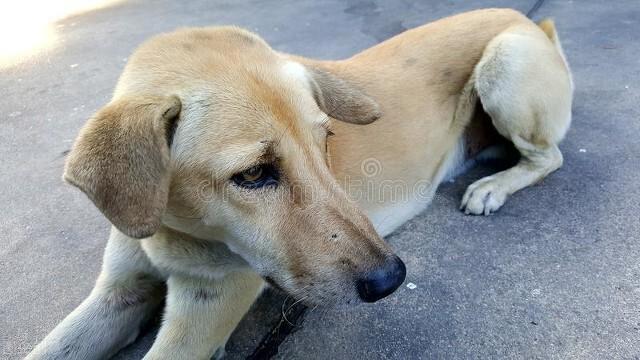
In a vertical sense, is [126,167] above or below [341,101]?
above

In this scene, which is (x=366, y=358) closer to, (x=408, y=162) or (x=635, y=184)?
(x=408, y=162)

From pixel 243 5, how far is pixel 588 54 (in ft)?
15.5

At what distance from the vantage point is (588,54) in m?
4.68

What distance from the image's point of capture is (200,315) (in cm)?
207

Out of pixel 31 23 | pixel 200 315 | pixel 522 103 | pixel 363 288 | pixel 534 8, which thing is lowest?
pixel 31 23

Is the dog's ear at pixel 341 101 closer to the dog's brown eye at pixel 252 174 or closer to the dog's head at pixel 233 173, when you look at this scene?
the dog's head at pixel 233 173

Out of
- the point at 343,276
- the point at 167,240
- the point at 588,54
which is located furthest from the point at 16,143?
the point at 588,54

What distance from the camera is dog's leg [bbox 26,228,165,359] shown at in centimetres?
222

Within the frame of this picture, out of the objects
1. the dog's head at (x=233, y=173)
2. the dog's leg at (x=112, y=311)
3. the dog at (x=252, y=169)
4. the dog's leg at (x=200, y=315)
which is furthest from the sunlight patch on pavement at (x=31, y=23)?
the dog's head at (x=233, y=173)

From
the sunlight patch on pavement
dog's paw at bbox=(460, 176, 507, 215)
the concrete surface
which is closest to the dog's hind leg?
dog's paw at bbox=(460, 176, 507, 215)

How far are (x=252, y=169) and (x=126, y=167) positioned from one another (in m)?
0.36

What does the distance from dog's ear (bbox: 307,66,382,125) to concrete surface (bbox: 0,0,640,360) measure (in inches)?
31.9

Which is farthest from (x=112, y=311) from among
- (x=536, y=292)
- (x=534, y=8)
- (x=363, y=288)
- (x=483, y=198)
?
(x=534, y=8)

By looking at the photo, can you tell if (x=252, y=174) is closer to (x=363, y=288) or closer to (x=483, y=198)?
(x=363, y=288)
